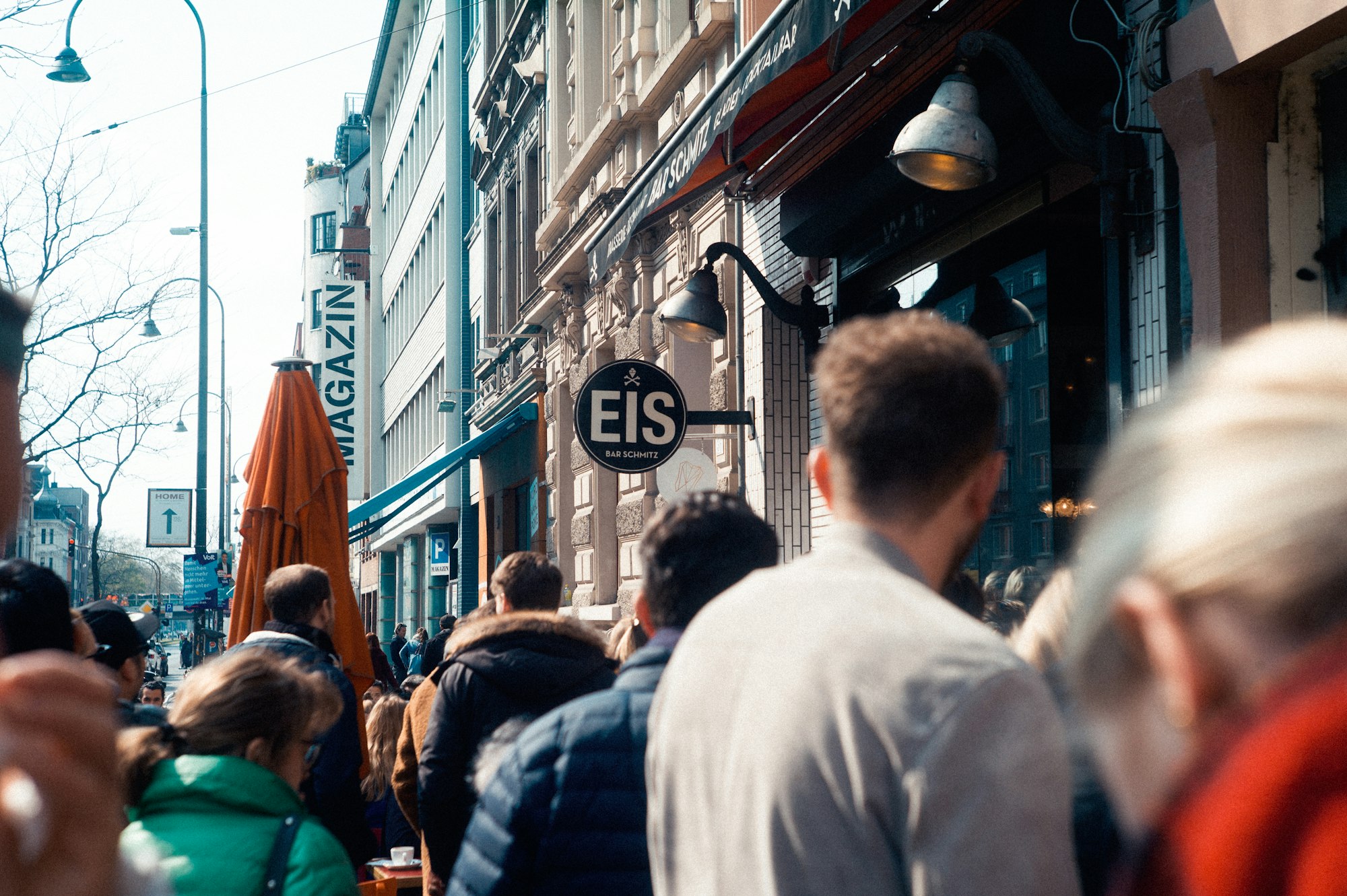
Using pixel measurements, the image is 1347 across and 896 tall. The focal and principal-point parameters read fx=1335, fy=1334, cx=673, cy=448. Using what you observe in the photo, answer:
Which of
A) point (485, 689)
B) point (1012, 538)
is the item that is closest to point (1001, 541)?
point (1012, 538)

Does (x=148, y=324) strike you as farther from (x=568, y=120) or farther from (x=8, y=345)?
(x=8, y=345)

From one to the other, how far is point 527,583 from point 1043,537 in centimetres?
313

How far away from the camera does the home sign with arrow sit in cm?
2523

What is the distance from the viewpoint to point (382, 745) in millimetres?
6703

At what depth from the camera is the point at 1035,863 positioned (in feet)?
4.69

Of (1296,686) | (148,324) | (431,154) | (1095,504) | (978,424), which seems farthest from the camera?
(431,154)

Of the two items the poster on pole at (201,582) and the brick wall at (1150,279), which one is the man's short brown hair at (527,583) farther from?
the poster on pole at (201,582)

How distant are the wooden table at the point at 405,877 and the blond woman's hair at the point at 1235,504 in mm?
4860

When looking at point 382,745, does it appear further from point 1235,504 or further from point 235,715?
point 1235,504

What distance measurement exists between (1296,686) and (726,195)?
10444 millimetres

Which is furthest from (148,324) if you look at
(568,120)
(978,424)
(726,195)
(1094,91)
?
(978,424)

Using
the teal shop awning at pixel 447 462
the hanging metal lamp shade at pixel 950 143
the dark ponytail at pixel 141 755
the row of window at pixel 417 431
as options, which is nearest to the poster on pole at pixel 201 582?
the row of window at pixel 417 431

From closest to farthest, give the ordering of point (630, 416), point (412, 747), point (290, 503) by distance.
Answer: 1. point (412, 747)
2. point (290, 503)
3. point (630, 416)

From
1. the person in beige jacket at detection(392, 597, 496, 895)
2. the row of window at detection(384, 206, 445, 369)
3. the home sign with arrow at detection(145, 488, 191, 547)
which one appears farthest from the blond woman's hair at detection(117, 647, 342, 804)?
the row of window at detection(384, 206, 445, 369)
